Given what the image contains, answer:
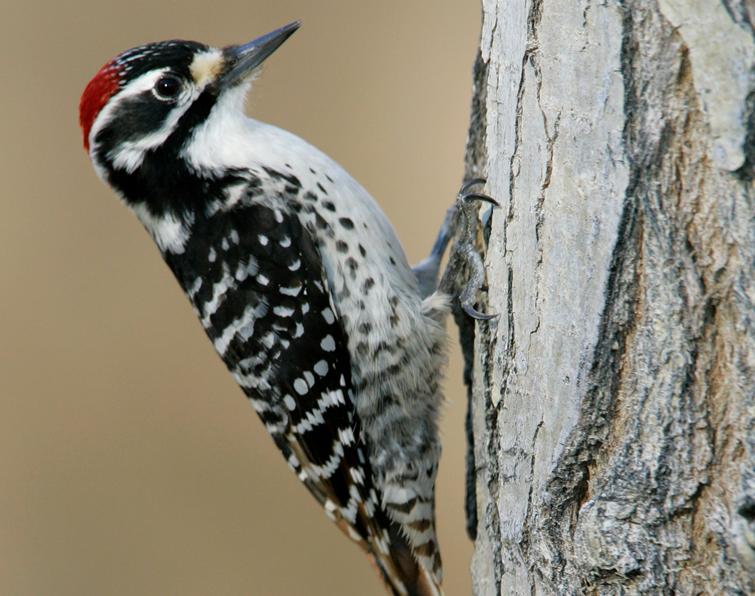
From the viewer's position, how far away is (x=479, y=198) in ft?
7.21

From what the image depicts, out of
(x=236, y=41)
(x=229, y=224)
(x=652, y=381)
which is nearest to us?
(x=652, y=381)

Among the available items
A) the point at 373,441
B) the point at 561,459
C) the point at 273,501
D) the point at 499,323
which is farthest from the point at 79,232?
the point at 561,459

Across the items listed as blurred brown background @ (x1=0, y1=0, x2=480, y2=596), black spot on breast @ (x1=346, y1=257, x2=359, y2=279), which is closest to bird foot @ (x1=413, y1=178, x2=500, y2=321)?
black spot on breast @ (x1=346, y1=257, x2=359, y2=279)

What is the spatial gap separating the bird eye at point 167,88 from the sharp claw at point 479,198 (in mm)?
823

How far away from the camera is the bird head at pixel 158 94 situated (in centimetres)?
248

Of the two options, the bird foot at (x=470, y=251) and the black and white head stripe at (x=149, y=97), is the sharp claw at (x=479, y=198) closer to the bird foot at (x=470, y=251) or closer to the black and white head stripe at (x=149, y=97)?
the bird foot at (x=470, y=251)

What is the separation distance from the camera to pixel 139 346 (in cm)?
408

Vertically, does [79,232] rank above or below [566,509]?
above

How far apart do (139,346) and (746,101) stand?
123 inches

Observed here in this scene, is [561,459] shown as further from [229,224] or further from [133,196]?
[133,196]

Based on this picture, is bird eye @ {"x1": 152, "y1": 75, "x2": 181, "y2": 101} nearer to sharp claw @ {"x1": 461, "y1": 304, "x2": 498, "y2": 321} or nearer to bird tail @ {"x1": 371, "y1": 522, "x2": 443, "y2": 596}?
sharp claw @ {"x1": 461, "y1": 304, "x2": 498, "y2": 321}

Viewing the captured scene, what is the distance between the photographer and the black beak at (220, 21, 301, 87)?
2.60m

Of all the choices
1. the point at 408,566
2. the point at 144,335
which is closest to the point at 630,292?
the point at 408,566

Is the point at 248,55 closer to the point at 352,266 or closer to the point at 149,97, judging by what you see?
the point at 149,97
